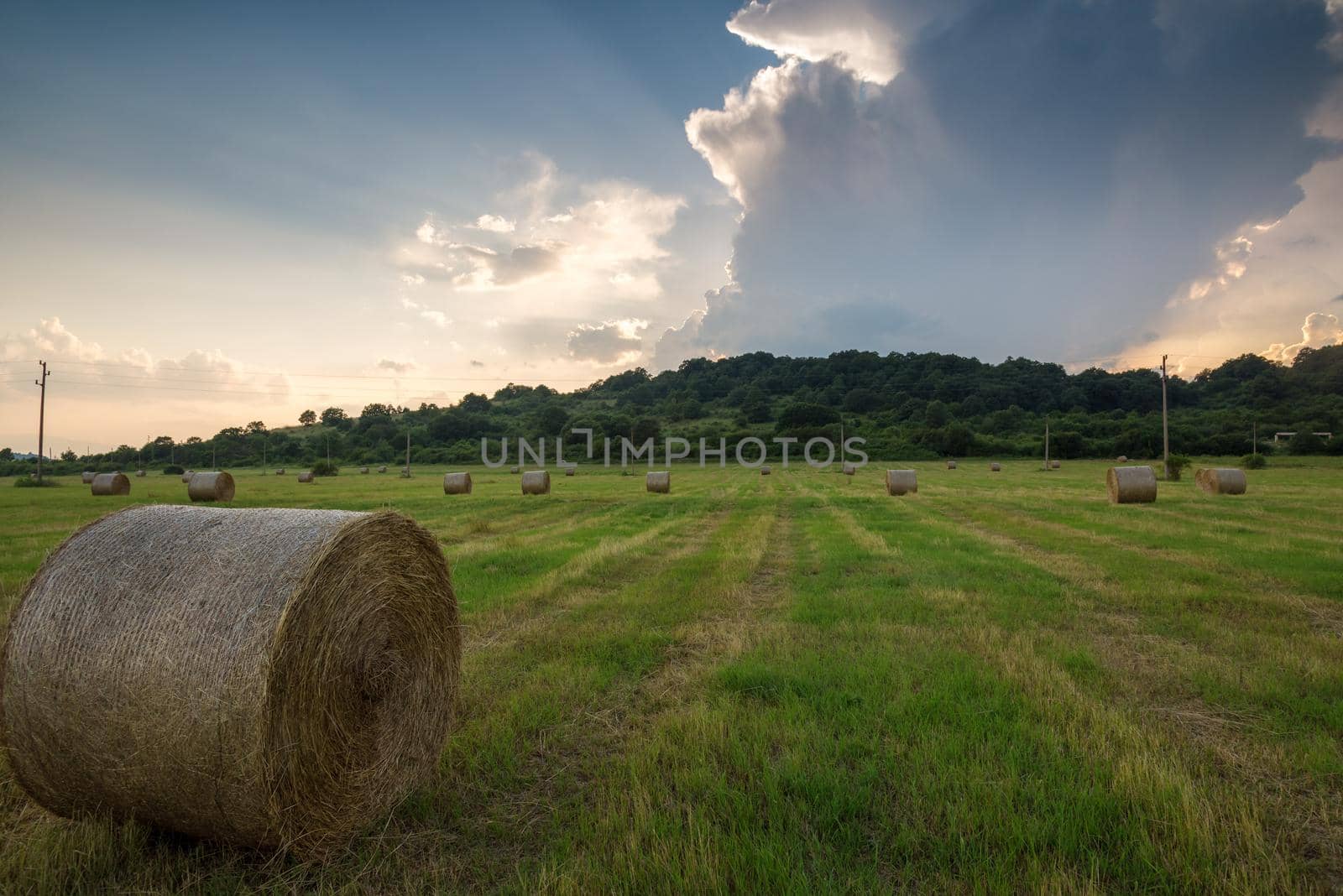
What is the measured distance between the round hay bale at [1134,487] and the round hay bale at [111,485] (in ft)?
166

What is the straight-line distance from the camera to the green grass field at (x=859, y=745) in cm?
349

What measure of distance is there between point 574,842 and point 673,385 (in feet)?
526

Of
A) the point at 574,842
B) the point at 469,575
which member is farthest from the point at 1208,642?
the point at 469,575

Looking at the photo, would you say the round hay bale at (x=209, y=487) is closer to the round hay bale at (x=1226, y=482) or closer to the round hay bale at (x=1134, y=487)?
the round hay bale at (x=1134, y=487)

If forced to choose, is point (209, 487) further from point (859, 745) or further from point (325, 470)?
point (325, 470)

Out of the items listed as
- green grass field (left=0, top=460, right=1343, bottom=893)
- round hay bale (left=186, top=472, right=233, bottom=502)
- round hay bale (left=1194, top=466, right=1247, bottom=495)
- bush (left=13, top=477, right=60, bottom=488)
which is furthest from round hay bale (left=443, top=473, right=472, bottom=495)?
bush (left=13, top=477, right=60, bottom=488)

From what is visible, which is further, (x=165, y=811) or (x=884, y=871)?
(x=165, y=811)

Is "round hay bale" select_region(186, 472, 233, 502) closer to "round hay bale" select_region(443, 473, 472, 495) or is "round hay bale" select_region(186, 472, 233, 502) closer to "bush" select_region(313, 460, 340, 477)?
"round hay bale" select_region(443, 473, 472, 495)

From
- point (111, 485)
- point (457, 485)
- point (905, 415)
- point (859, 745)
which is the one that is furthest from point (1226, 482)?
point (905, 415)

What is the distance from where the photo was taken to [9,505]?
28.2m

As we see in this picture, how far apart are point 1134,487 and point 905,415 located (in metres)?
101

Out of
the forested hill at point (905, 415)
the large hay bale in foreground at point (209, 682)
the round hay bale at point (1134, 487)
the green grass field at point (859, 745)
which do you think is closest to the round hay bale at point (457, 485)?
the green grass field at point (859, 745)

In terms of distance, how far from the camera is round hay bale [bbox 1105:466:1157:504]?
24047 millimetres

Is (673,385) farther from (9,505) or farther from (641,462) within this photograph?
(9,505)
